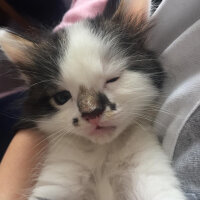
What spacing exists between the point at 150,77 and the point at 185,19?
7.8 inches

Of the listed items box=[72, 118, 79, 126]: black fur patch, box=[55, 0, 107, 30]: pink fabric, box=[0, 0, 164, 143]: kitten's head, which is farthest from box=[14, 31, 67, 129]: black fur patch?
box=[55, 0, 107, 30]: pink fabric

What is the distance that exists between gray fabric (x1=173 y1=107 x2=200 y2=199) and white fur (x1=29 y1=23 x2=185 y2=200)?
0.06 metres

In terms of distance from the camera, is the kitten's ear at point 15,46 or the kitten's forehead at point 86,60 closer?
the kitten's forehead at point 86,60

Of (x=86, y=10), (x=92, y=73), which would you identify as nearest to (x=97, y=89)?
(x=92, y=73)

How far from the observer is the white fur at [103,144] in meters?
0.87

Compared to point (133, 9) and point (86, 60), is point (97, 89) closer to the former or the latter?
point (86, 60)

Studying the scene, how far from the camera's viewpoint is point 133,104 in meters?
0.92

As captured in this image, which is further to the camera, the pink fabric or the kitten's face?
the pink fabric

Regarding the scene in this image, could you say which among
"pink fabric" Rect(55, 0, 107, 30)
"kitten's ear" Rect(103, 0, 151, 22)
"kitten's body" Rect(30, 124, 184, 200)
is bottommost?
"kitten's body" Rect(30, 124, 184, 200)

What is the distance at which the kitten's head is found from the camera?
0.87 m

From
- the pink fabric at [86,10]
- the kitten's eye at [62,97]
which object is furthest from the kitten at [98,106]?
the pink fabric at [86,10]

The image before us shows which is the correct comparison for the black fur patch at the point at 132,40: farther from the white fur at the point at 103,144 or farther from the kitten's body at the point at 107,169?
the kitten's body at the point at 107,169

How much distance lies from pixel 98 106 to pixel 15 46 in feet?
1.26

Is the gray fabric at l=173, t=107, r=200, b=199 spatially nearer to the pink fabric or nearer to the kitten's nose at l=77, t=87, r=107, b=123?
the kitten's nose at l=77, t=87, r=107, b=123
